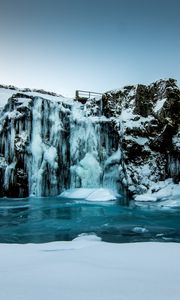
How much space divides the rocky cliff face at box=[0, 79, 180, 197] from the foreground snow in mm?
17160

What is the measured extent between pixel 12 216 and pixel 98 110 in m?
14.5

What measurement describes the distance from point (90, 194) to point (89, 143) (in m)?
4.30

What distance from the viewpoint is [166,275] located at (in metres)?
2.67

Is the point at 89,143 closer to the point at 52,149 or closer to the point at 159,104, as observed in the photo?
the point at 52,149

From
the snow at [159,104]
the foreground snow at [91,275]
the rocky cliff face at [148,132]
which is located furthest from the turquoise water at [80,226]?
the snow at [159,104]

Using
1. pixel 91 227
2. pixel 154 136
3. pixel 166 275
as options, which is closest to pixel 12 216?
pixel 91 227

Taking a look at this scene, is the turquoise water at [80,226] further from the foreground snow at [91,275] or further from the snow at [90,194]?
the snow at [90,194]

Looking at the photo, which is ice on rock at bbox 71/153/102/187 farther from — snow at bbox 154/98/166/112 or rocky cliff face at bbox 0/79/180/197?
snow at bbox 154/98/166/112

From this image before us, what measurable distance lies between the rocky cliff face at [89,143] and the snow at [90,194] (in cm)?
70

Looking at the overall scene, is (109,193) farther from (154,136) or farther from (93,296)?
(93,296)

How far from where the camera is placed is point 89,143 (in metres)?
22.0

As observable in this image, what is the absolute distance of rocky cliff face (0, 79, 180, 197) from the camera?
67.8 feet

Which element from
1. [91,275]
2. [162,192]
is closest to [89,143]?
[162,192]

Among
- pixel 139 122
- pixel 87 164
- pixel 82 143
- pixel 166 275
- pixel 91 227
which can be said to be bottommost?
pixel 91 227
